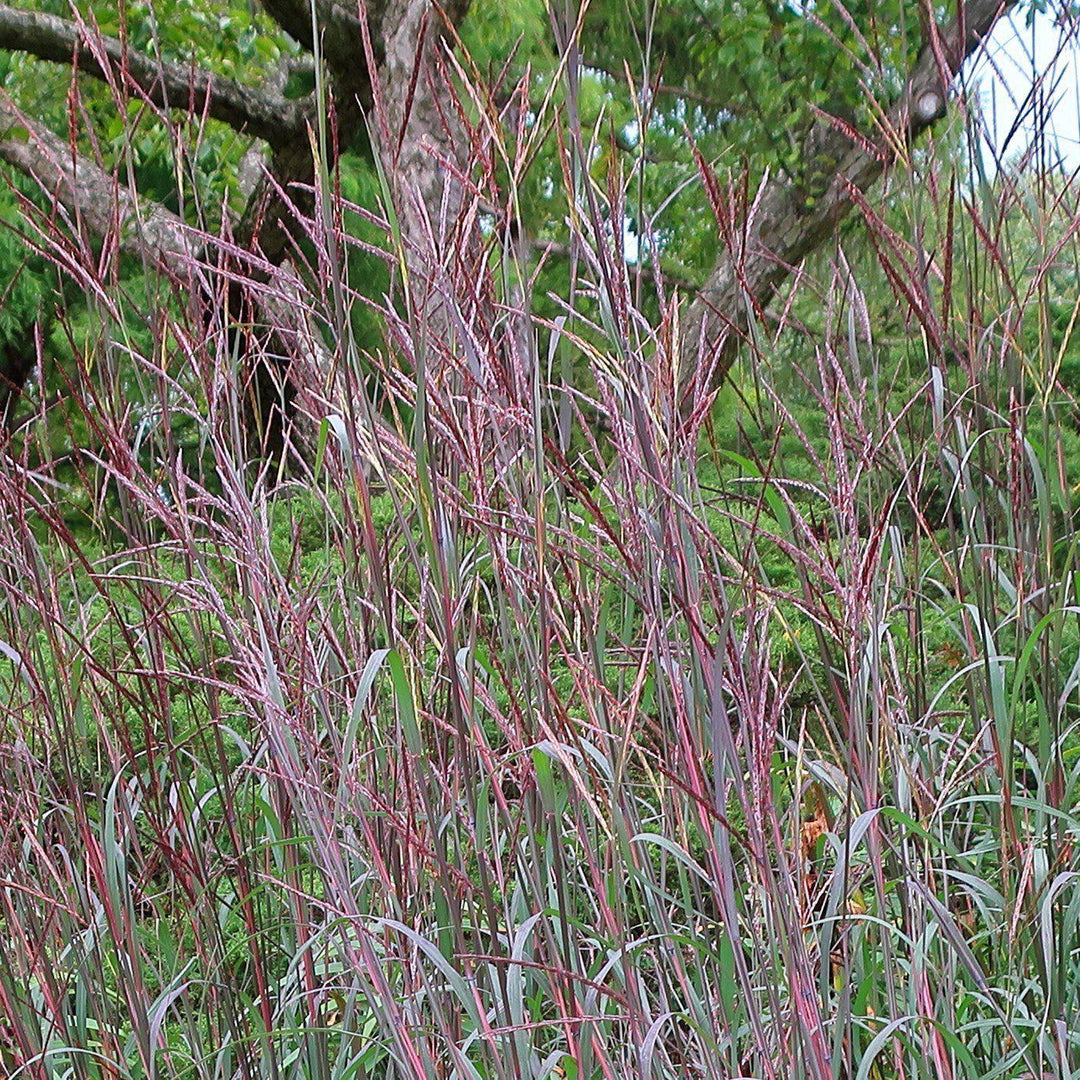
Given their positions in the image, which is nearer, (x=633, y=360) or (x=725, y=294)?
(x=633, y=360)

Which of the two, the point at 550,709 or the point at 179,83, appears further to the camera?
the point at 179,83

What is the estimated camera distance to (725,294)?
492 cm

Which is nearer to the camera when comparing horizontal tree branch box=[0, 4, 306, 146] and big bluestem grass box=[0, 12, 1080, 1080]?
big bluestem grass box=[0, 12, 1080, 1080]

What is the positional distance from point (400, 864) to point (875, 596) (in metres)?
0.57

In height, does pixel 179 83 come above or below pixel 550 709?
above

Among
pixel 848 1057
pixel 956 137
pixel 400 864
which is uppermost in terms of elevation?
pixel 956 137

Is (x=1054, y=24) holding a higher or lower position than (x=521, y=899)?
higher

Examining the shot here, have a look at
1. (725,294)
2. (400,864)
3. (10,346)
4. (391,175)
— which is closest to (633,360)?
(391,175)

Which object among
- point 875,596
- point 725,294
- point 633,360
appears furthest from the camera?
point 725,294

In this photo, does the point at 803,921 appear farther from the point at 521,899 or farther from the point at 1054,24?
the point at 1054,24

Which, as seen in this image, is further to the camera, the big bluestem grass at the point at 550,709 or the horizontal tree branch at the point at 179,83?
the horizontal tree branch at the point at 179,83

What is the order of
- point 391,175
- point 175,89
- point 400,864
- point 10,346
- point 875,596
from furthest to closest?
1. point 10,346
2. point 175,89
3. point 400,864
4. point 875,596
5. point 391,175

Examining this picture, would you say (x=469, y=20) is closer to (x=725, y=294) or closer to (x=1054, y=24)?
(x=725, y=294)

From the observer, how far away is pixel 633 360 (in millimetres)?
934
